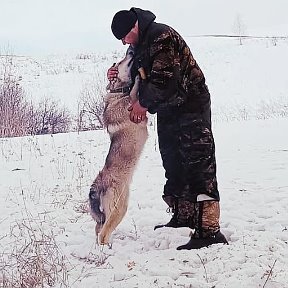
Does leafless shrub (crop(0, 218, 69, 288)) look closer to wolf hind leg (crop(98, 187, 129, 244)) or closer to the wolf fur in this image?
wolf hind leg (crop(98, 187, 129, 244))

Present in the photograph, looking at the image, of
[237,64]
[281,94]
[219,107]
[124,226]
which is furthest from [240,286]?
[237,64]

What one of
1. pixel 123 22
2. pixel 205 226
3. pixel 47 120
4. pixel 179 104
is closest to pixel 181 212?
pixel 205 226

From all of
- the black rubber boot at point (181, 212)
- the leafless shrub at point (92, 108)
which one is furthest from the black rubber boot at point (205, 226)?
the leafless shrub at point (92, 108)

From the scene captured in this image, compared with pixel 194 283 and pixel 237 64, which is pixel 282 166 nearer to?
pixel 194 283

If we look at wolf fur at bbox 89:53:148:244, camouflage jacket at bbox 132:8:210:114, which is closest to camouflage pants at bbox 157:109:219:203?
camouflage jacket at bbox 132:8:210:114

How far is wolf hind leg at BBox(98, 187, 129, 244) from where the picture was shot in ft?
14.2

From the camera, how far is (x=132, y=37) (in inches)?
160

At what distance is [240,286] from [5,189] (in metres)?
4.27

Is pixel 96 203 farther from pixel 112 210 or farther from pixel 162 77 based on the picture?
pixel 162 77

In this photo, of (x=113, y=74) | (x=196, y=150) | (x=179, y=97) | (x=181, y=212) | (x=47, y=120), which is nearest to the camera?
(x=179, y=97)

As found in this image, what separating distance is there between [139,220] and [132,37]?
79.9 inches

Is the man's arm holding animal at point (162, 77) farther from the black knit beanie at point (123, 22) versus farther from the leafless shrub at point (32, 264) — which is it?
the leafless shrub at point (32, 264)

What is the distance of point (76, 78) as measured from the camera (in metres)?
27.5

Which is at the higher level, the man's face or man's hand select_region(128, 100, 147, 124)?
the man's face
